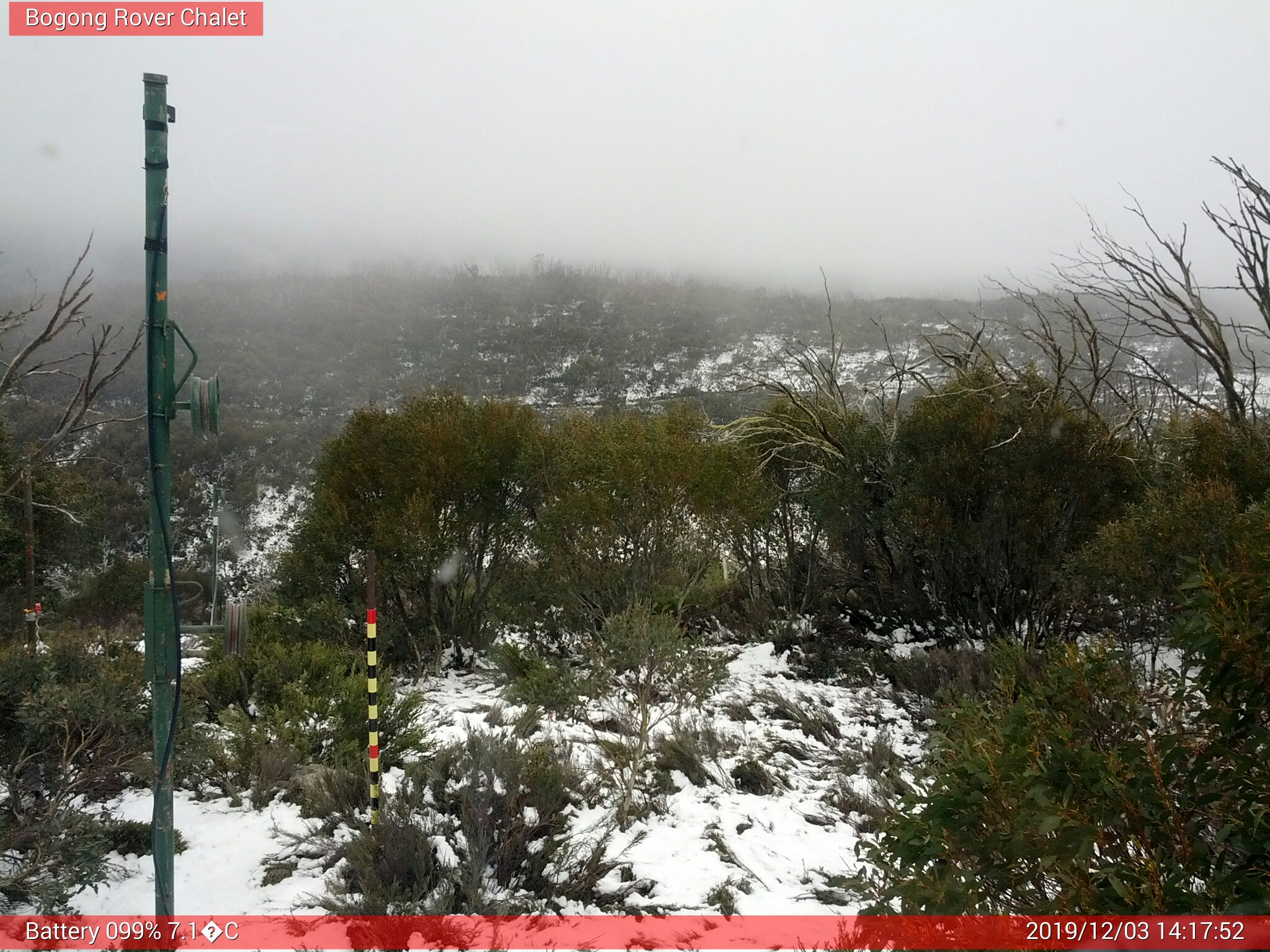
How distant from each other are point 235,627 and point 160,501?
2.15 feet

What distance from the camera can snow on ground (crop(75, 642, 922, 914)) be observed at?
14.2ft

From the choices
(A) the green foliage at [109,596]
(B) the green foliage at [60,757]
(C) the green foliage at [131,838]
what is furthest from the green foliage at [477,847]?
(A) the green foliage at [109,596]

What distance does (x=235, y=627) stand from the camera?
136 inches

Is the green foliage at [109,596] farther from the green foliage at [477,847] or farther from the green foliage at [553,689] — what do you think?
the green foliage at [477,847]

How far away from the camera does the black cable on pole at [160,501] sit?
3.21m

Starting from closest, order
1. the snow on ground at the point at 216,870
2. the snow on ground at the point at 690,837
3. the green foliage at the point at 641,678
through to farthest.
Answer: the snow on ground at the point at 216,870 → the snow on ground at the point at 690,837 → the green foliage at the point at 641,678

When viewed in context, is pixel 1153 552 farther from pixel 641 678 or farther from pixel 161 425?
pixel 161 425

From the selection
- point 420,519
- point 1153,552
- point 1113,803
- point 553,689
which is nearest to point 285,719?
point 553,689

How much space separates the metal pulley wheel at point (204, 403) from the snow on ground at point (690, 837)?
8.93 feet

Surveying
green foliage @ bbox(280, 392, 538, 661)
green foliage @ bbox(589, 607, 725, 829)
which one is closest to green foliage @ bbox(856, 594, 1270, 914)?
green foliage @ bbox(589, 607, 725, 829)

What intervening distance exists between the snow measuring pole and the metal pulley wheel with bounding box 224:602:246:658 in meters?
0.21

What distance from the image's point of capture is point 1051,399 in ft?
31.6

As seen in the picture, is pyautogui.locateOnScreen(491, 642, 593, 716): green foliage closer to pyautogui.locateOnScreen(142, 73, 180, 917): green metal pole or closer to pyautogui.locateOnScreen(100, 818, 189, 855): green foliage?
pyautogui.locateOnScreen(100, 818, 189, 855): green foliage

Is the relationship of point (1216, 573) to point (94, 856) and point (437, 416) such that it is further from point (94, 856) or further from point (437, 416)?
point (437, 416)
